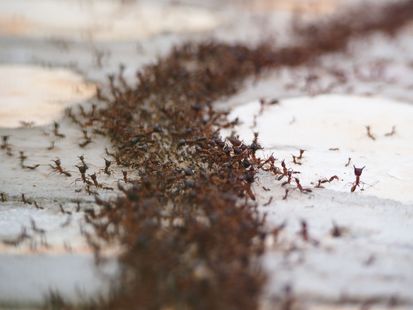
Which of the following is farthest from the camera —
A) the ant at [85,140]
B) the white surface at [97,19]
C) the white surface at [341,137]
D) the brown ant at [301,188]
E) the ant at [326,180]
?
the white surface at [97,19]

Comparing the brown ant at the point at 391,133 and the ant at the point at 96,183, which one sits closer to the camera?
the ant at the point at 96,183

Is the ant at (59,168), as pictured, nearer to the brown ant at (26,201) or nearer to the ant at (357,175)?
the brown ant at (26,201)

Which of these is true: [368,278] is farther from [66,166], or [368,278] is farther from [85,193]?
[66,166]

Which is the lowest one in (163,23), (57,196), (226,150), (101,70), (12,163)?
(57,196)

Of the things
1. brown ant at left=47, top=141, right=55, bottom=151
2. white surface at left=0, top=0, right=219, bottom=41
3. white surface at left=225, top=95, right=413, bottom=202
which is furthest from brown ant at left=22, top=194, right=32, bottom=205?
white surface at left=0, top=0, right=219, bottom=41

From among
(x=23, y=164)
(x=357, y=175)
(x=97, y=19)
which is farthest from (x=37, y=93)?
(x=357, y=175)

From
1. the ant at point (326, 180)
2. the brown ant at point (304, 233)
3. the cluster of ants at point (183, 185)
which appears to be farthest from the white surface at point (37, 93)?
the brown ant at point (304, 233)

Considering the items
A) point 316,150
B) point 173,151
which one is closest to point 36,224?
point 173,151

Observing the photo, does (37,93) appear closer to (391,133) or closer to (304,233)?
(304,233)

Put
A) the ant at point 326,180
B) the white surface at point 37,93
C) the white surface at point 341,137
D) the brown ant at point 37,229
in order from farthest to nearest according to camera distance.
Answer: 1. the white surface at point 37,93
2. the white surface at point 341,137
3. the ant at point 326,180
4. the brown ant at point 37,229

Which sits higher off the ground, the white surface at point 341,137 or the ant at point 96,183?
the white surface at point 341,137

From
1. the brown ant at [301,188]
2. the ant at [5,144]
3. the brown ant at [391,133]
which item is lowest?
the brown ant at [301,188]
